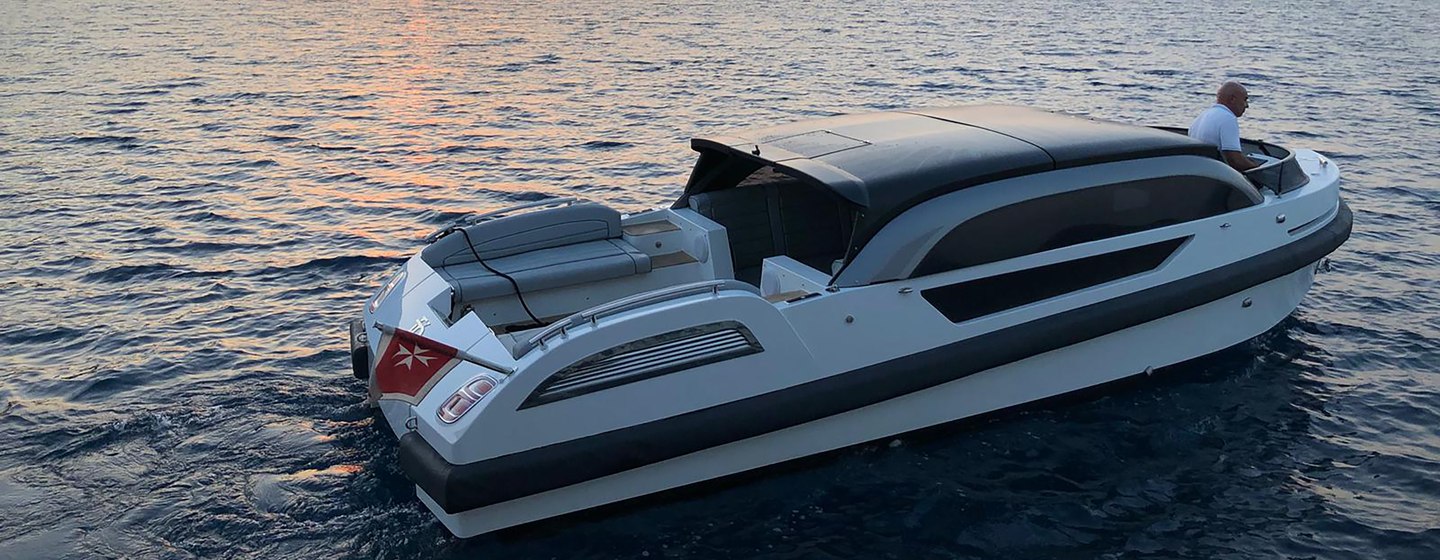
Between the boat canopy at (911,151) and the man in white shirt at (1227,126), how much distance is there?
792mm

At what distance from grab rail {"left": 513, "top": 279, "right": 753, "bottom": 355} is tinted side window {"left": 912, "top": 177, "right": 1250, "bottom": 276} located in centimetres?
→ 139

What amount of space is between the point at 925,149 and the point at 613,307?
260 cm

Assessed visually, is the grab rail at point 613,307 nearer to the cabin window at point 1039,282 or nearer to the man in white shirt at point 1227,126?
the cabin window at point 1039,282

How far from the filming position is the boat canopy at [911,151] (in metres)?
7.68

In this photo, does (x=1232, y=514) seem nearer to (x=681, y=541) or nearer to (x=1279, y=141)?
(x=681, y=541)

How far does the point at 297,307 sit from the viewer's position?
10.9 m

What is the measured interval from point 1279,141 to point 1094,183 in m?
10.5

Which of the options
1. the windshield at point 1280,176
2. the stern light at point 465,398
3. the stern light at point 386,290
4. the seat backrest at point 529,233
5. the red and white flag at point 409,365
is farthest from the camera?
the windshield at point 1280,176

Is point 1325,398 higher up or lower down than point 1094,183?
lower down

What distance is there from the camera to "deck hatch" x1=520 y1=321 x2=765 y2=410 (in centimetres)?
667

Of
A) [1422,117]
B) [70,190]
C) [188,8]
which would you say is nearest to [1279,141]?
[1422,117]

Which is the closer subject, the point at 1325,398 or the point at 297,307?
Result: the point at 1325,398

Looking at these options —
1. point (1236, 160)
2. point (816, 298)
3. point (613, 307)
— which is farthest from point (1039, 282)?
point (613, 307)

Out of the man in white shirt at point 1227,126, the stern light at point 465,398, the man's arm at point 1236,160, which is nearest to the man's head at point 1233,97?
the man in white shirt at point 1227,126
